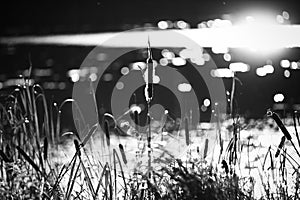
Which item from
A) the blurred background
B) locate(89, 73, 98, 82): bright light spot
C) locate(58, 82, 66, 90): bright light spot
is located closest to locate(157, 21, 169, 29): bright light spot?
the blurred background

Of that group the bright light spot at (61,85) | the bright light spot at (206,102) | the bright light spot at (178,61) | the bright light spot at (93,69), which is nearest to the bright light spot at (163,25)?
the bright light spot at (93,69)

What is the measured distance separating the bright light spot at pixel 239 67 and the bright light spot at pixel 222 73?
7 cm

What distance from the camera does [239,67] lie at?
22.4ft

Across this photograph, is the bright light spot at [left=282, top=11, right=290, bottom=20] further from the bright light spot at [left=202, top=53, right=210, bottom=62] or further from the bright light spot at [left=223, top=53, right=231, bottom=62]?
the bright light spot at [left=202, top=53, right=210, bottom=62]

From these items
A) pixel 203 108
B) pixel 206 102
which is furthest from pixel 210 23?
pixel 203 108

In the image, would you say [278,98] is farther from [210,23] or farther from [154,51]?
[210,23]

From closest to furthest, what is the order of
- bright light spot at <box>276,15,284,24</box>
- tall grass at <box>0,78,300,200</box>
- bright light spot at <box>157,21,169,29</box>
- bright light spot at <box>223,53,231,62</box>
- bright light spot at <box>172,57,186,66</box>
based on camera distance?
tall grass at <box>0,78,300,200</box>
bright light spot at <box>223,53,231,62</box>
bright light spot at <box>172,57,186,66</box>
bright light spot at <box>276,15,284,24</box>
bright light spot at <box>157,21,169,29</box>

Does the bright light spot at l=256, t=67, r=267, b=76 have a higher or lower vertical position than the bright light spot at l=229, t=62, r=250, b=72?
lower

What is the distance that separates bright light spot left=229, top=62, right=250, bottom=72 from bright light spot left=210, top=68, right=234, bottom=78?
7 cm

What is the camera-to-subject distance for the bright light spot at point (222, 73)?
257 inches

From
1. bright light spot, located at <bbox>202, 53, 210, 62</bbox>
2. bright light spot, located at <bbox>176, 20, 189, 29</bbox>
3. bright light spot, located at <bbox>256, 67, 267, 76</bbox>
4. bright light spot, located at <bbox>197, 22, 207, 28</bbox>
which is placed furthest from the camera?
bright light spot, located at <bbox>176, 20, 189, 29</bbox>

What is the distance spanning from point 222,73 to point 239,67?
205 millimetres

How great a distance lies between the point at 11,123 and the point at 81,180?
1.36 feet

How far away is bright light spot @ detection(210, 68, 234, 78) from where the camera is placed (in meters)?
6.53
